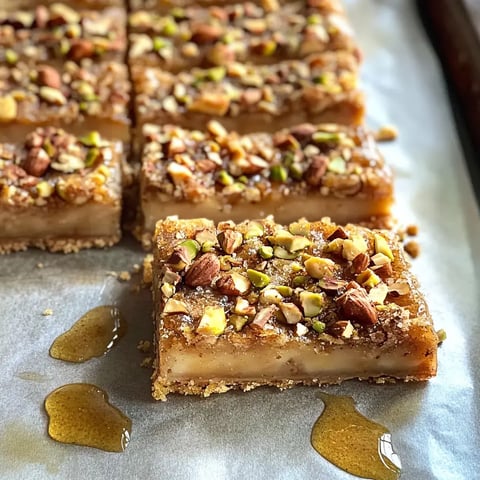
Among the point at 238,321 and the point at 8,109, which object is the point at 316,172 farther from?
the point at 8,109

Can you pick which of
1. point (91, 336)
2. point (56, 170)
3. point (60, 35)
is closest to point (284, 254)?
point (91, 336)

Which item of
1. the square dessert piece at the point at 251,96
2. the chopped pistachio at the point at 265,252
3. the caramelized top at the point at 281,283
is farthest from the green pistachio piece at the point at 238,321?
the square dessert piece at the point at 251,96

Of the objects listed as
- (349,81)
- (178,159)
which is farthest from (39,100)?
(349,81)

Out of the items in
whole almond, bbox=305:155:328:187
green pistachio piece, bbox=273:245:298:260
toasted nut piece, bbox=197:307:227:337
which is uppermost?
whole almond, bbox=305:155:328:187

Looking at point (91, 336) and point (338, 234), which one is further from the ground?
point (338, 234)

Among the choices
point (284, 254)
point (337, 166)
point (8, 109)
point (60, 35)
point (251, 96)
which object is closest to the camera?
point (284, 254)

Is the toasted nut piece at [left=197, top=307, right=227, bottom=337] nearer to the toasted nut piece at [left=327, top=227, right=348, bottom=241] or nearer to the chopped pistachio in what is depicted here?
the chopped pistachio

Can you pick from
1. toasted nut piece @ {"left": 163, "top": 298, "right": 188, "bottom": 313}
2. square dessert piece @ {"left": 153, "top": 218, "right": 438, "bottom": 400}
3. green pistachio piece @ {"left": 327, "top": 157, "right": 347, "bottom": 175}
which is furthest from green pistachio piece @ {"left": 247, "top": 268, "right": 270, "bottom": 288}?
green pistachio piece @ {"left": 327, "top": 157, "right": 347, "bottom": 175}
